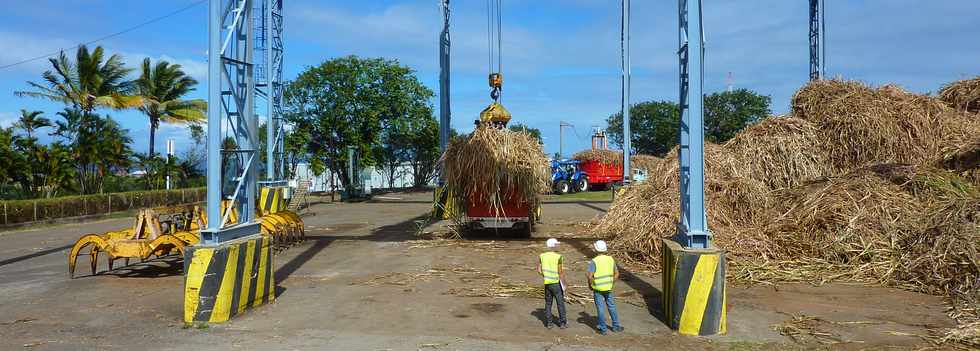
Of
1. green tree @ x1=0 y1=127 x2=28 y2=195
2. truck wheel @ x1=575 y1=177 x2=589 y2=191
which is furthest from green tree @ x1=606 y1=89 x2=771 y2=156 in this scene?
green tree @ x1=0 y1=127 x2=28 y2=195

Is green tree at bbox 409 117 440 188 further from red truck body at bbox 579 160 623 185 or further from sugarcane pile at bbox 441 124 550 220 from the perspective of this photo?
sugarcane pile at bbox 441 124 550 220

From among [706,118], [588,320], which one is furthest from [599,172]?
[588,320]

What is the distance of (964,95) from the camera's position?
17234mm

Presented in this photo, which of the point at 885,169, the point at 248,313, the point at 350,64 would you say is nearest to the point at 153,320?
the point at 248,313

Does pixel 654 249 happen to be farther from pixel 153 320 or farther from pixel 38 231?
pixel 38 231

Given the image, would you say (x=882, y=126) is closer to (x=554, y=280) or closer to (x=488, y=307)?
(x=488, y=307)

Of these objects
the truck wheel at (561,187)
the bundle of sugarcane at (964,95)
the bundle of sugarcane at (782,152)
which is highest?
the bundle of sugarcane at (964,95)

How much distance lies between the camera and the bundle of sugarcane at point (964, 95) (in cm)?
1702

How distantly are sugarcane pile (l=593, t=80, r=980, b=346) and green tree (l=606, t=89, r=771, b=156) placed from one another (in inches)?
1855

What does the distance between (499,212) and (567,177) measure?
2911cm

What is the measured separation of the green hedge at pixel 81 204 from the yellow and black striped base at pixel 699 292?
2280 centimetres

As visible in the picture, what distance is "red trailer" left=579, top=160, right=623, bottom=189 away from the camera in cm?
4825

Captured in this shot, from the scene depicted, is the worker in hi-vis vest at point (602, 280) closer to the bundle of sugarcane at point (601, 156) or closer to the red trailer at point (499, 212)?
the red trailer at point (499, 212)

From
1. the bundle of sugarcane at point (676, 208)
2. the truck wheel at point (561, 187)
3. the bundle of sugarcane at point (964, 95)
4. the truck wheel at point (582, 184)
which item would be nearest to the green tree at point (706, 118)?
the truck wheel at point (582, 184)
